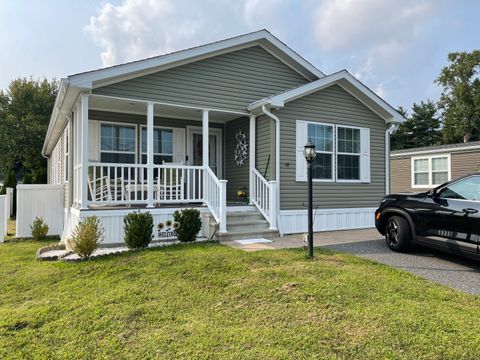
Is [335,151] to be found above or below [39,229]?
above

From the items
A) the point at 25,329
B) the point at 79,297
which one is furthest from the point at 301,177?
the point at 25,329

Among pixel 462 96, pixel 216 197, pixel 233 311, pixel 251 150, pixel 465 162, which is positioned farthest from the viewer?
pixel 462 96

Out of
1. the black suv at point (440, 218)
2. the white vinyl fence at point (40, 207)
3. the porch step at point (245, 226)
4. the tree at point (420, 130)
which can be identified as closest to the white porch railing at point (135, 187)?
the porch step at point (245, 226)

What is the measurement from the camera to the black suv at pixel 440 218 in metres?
4.93

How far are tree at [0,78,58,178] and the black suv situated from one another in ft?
82.9

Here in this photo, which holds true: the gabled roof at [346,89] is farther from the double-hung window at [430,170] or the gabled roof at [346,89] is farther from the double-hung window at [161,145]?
the double-hung window at [430,170]

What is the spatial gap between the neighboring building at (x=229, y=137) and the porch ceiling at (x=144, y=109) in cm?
3

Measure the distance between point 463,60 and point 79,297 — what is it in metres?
36.6

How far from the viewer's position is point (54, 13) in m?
9.86

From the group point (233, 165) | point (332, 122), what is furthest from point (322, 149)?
point (233, 165)

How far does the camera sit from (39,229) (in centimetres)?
961

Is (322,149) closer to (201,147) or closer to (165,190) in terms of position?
(201,147)

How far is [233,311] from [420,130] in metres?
36.7

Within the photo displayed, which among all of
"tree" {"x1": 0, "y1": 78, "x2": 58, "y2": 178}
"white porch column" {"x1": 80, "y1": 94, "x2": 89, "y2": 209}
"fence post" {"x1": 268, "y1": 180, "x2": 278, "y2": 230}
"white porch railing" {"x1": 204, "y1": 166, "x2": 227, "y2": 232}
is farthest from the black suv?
"tree" {"x1": 0, "y1": 78, "x2": 58, "y2": 178}
